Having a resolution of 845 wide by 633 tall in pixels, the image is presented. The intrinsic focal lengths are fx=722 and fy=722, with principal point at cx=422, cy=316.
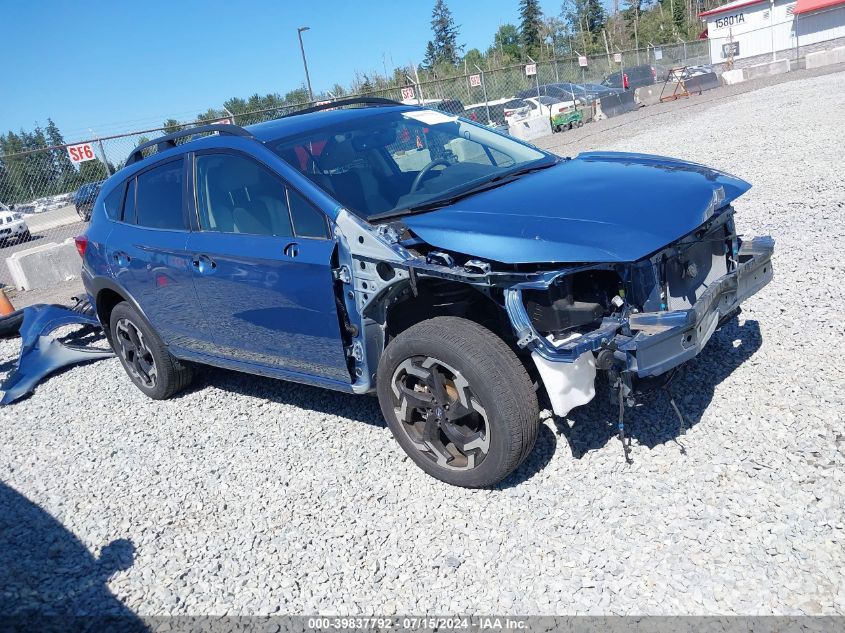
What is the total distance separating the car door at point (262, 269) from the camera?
3.89 m

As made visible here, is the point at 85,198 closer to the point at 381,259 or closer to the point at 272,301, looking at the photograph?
the point at 272,301

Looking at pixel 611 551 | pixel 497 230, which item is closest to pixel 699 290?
pixel 497 230

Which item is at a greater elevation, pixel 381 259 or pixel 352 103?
pixel 352 103

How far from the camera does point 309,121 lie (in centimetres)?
470

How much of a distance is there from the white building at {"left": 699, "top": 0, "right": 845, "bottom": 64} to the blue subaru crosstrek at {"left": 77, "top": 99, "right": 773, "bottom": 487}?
44.4 meters

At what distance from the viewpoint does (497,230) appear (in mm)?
3338

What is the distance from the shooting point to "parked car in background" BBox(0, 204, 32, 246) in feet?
60.8

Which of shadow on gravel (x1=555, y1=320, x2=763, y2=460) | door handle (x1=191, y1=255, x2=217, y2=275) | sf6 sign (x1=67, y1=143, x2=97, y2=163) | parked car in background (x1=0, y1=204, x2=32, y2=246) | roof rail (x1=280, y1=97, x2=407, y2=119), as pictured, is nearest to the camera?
shadow on gravel (x1=555, y1=320, x2=763, y2=460)

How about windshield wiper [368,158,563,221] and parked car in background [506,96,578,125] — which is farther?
parked car in background [506,96,578,125]

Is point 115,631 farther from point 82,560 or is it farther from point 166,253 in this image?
point 166,253

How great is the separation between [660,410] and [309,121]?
2.80 m

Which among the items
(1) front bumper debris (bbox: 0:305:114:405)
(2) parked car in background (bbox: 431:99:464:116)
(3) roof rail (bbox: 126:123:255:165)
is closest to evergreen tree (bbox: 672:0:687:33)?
(2) parked car in background (bbox: 431:99:464:116)

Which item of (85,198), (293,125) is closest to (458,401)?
(293,125)

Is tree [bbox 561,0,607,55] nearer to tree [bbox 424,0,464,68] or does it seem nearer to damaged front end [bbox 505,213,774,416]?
tree [bbox 424,0,464,68]
